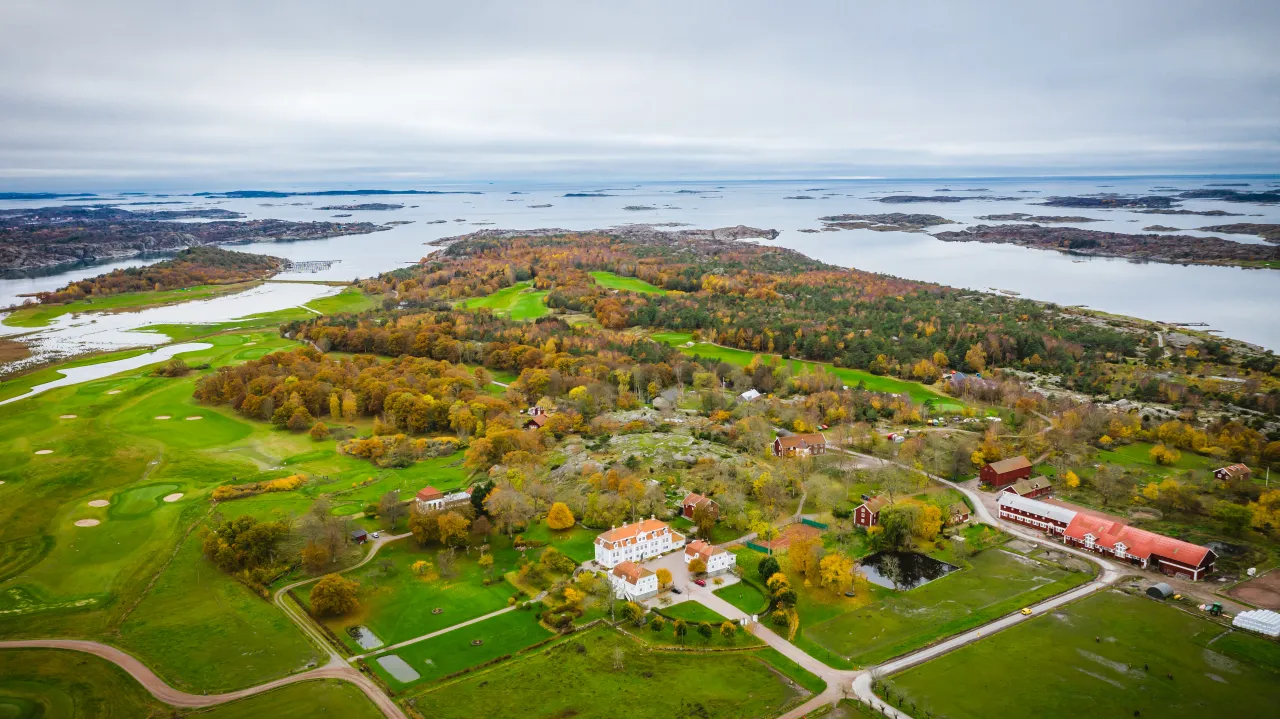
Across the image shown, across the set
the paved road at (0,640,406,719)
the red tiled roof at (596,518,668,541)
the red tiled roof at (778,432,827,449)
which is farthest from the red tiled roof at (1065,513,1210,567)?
the paved road at (0,640,406,719)

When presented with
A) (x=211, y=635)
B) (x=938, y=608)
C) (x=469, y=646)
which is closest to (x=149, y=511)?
(x=211, y=635)

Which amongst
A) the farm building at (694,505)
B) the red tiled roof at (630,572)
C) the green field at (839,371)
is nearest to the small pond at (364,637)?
the red tiled roof at (630,572)

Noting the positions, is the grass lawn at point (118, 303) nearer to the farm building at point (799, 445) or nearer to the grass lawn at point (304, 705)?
the grass lawn at point (304, 705)

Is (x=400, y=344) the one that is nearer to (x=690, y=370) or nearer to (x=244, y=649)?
(x=690, y=370)

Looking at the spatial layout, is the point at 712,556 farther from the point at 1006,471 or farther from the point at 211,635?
the point at 1006,471

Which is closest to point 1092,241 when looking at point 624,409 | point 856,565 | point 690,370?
point 690,370
